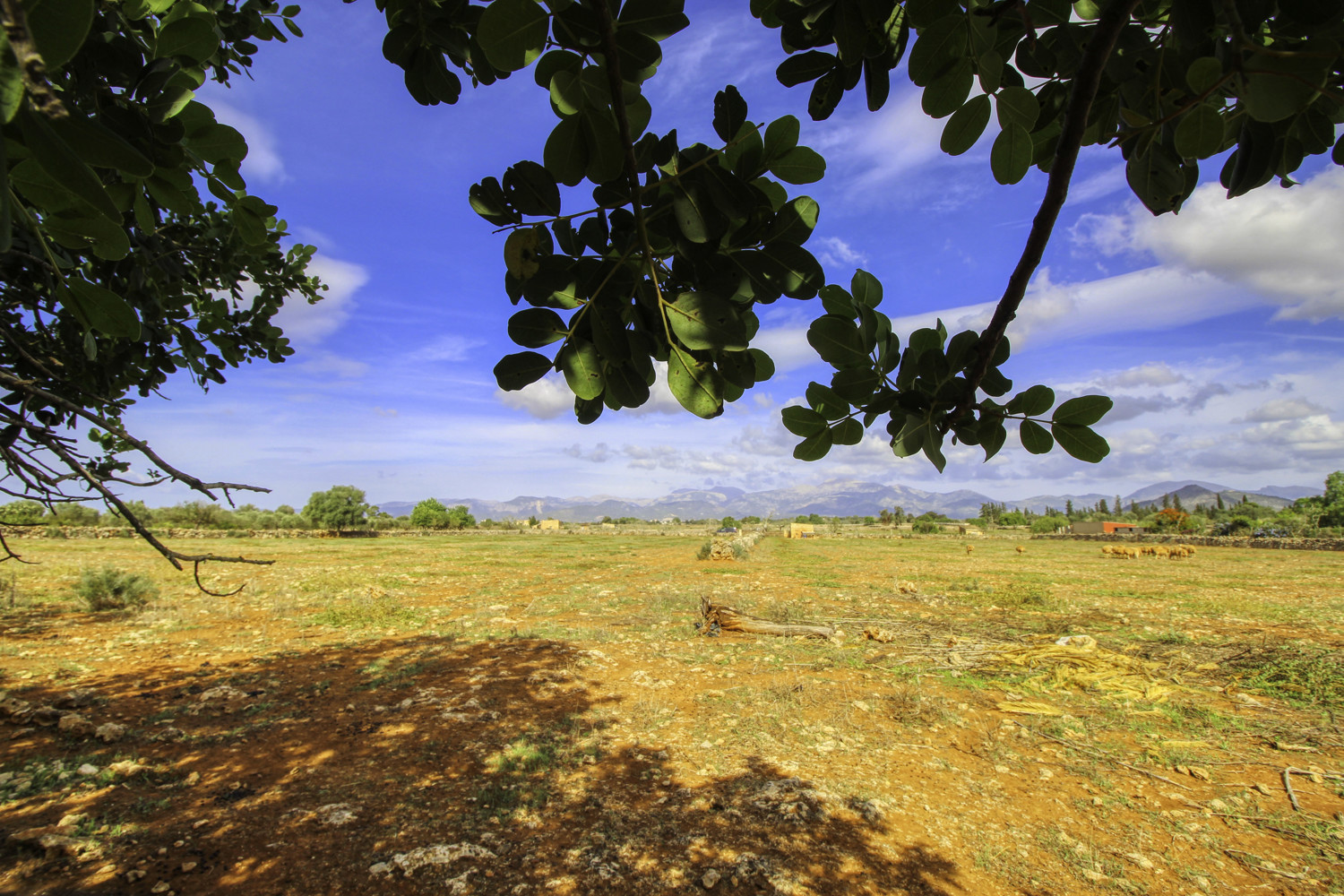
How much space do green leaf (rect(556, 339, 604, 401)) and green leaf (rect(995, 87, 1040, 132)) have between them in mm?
786

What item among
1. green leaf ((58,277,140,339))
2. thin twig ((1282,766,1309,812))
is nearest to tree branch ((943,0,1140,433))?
green leaf ((58,277,140,339))

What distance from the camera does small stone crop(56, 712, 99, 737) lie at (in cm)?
482

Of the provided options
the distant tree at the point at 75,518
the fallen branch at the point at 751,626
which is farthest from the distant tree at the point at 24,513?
the fallen branch at the point at 751,626

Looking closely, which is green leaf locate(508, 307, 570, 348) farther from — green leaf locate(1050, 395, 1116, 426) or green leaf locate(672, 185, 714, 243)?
green leaf locate(1050, 395, 1116, 426)

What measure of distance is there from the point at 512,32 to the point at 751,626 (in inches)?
349

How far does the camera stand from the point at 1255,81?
663 millimetres

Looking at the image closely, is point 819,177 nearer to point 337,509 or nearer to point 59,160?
point 59,160

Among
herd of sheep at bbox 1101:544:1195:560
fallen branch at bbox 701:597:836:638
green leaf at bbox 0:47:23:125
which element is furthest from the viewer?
herd of sheep at bbox 1101:544:1195:560

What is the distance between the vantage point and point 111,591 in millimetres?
10125

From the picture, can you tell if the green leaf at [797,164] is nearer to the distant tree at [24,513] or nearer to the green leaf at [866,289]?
the green leaf at [866,289]

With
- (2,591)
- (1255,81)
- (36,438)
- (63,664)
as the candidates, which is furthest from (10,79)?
(2,591)

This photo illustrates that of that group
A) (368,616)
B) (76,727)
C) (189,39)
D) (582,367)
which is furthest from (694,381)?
(368,616)

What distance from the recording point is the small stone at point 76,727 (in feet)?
15.8

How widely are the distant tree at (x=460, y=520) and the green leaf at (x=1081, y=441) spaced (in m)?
49.7
